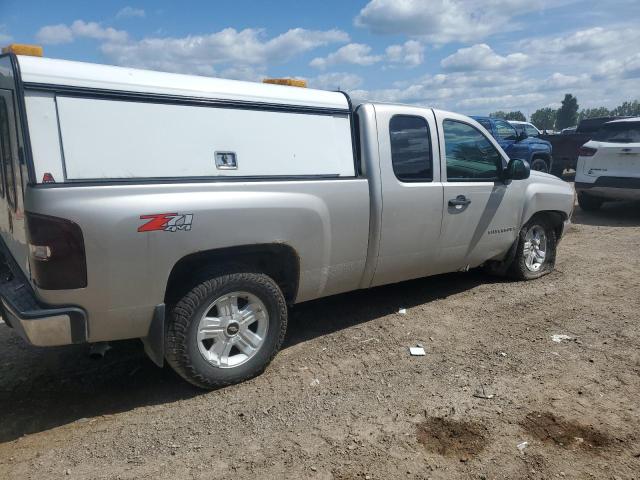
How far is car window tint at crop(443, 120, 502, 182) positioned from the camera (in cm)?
482

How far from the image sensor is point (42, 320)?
287cm

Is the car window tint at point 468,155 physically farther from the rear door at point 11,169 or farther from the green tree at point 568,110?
the green tree at point 568,110

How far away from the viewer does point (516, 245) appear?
5.65 m

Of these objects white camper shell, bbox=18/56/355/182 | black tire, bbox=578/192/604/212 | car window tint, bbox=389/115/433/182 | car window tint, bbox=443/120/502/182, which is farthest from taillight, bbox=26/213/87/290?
black tire, bbox=578/192/604/212

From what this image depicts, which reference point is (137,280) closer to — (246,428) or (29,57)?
(246,428)

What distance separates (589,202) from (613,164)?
1256 mm

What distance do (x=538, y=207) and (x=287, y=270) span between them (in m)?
3.17

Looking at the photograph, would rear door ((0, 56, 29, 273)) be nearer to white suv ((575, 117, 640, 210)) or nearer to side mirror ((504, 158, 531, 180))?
side mirror ((504, 158, 531, 180))

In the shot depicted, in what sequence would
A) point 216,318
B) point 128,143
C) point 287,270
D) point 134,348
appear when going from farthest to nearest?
1. point 134,348
2. point 287,270
3. point 216,318
4. point 128,143

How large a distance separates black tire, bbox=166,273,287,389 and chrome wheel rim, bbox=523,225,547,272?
3.30 meters

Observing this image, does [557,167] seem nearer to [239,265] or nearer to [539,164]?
[539,164]

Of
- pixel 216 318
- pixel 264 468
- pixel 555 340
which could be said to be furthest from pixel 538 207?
pixel 264 468

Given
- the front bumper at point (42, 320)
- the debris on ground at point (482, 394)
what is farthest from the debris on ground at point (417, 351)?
the front bumper at point (42, 320)

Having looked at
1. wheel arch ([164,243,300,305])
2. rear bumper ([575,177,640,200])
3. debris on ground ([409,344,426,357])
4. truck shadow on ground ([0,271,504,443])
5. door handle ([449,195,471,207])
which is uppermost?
door handle ([449,195,471,207])
